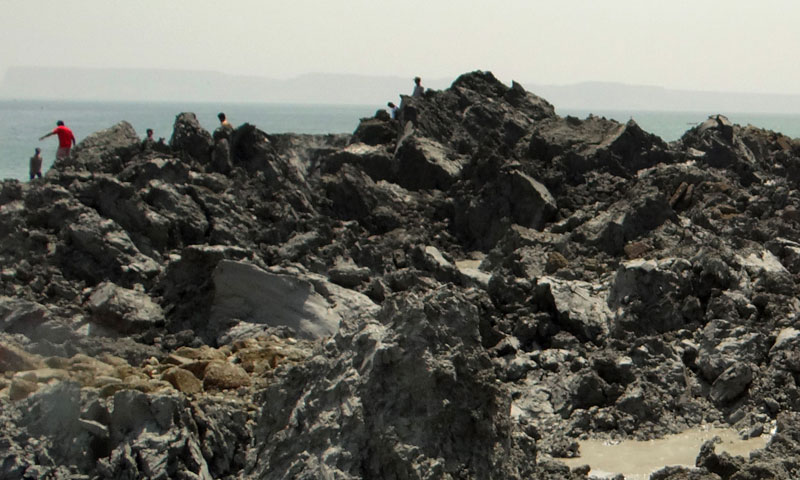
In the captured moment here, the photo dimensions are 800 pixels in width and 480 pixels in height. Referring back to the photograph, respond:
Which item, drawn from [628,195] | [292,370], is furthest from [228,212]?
[292,370]

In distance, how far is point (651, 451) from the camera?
8.80 m

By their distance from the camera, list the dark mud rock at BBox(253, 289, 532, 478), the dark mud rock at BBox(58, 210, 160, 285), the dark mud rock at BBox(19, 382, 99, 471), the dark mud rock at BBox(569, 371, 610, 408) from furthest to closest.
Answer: the dark mud rock at BBox(58, 210, 160, 285), the dark mud rock at BBox(569, 371, 610, 408), the dark mud rock at BBox(19, 382, 99, 471), the dark mud rock at BBox(253, 289, 532, 478)

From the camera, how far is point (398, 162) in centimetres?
1983

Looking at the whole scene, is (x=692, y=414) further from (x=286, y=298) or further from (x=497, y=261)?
(x=497, y=261)

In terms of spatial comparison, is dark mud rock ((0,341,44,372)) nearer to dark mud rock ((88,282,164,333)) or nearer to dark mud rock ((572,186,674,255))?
dark mud rock ((88,282,164,333))

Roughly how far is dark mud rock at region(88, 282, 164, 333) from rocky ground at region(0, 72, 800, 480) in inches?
1.1

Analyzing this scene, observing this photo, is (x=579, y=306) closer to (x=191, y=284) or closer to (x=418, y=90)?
(x=191, y=284)

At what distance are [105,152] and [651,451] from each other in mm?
11062

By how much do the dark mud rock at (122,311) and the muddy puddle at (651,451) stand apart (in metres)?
5.39

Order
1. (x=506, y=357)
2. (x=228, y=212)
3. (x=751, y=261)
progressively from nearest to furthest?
(x=506, y=357) < (x=751, y=261) < (x=228, y=212)

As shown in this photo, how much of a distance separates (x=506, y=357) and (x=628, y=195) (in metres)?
6.85

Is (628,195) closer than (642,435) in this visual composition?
No

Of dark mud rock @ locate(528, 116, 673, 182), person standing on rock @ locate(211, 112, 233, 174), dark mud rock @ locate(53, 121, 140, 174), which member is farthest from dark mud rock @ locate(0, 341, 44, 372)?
dark mud rock @ locate(528, 116, 673, 182)

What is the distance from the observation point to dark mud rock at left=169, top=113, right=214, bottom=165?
17.5 meters
